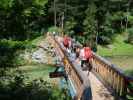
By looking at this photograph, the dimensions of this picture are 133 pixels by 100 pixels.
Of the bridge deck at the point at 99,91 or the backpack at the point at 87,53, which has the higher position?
the backpack at the point at 87,53

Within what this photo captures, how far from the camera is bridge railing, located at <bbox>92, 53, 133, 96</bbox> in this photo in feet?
40.5

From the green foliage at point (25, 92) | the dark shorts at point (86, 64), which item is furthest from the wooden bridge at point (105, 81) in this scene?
the green foliage at point (25, 92)

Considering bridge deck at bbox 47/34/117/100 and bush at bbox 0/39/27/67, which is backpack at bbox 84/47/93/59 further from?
bush at bbox 0/39/27/67

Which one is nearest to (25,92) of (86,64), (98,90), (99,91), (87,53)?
(99,91)

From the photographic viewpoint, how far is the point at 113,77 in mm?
13828

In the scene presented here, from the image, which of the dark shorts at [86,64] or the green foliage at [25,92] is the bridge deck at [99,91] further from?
the green foliage at [25,92]

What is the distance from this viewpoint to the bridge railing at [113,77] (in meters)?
12.3

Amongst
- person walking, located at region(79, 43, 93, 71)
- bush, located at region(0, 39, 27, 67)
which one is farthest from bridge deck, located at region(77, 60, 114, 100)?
bush, located at region(0, 39, 27, 67)

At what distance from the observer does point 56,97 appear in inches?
442

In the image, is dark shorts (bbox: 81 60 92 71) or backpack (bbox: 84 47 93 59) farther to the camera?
dark shorts (bbox: 81 60 92 71)

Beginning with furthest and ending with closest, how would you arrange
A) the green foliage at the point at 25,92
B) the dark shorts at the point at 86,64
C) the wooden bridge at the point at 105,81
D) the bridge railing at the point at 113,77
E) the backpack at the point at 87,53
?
the dark shorts at the point at 86,64
the backpack at the point at 87,53
the bridge railing at the point at 113,77
the wooden bridge at the point at 105,81
the green foliage at the point at 25,92

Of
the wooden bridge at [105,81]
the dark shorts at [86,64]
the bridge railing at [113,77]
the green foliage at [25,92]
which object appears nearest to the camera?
the green foliage at [25,92]

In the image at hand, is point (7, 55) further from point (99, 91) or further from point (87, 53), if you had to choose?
point (99, 91)

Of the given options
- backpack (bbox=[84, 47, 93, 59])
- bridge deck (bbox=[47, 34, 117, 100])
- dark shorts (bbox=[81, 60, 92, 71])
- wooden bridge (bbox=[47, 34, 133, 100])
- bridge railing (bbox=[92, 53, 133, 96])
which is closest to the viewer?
wooden bridge (bbox=[47, 34, 133, 100])
